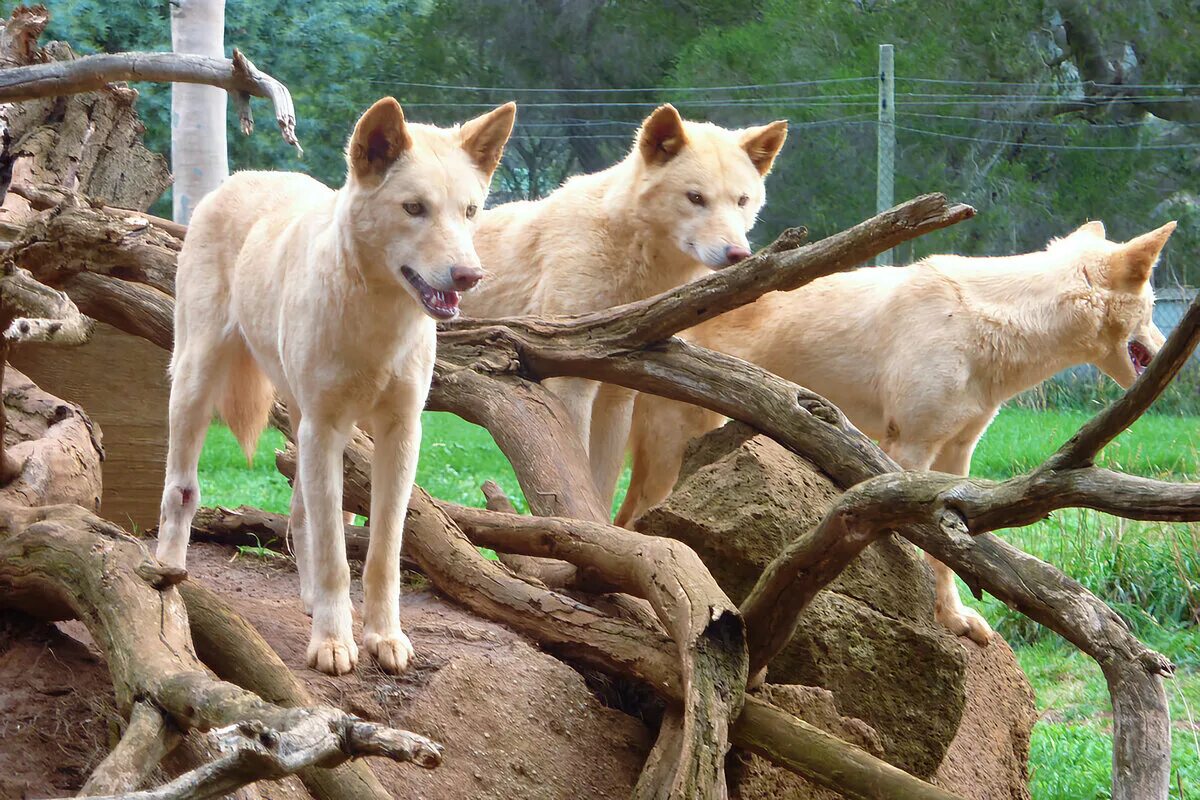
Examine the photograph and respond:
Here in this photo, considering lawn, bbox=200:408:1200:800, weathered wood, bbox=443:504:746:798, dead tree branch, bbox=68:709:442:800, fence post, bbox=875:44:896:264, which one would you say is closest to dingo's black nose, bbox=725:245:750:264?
weathered wood, bbox=443:504:746:798

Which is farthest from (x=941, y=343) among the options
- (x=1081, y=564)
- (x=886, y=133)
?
→ (x=886, y=133)

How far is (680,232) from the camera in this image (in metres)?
5.82

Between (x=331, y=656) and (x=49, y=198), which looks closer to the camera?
(x=331, y=656)

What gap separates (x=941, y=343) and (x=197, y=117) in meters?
7.63

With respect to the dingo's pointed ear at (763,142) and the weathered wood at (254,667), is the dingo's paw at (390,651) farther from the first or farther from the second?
the dingo's pointed ear at (763,142)

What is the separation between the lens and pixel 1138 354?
20.7 ft

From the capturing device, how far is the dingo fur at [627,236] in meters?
5.80

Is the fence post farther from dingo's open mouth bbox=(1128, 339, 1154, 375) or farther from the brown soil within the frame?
the brown soil

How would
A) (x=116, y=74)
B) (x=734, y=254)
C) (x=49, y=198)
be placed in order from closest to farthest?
(x=116, y=74) < (x=734, y=254) < (x=49, y=198)

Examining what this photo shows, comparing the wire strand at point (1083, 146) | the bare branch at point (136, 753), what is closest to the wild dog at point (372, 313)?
the bare branch at point (136, 753)

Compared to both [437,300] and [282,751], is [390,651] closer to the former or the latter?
[437,300]

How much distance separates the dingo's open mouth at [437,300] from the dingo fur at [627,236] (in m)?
2.16

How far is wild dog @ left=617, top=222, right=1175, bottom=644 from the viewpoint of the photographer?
602 centimetres

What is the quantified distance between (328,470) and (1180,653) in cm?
550
